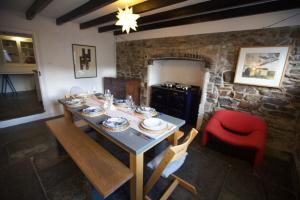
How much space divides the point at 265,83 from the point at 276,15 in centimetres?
104

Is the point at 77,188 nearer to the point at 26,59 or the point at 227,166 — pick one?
the point at 227,166

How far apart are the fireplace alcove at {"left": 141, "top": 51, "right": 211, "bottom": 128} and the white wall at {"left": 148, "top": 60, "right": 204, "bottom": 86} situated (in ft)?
0.09

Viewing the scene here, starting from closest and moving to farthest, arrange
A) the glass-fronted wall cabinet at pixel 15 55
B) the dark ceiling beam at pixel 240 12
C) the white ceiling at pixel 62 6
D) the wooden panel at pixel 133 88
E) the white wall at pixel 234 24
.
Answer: the dark ceiling beam at pixel 240 12, the white wall at pixel 234 24, the white ceiling at pixel 62 6, the wooden panel at pixel 133 88, the glass-fronted wall cabinet at pixel 15 55

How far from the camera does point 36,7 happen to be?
2373 millimetres

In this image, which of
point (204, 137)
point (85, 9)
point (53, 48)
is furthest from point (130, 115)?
point (53, 48)

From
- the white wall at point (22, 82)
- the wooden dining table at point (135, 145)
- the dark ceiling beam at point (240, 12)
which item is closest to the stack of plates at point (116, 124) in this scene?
the wooden dining table at point (135, 145)

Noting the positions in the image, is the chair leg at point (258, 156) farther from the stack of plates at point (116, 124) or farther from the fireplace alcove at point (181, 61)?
the stack of plates at point (116, 124)

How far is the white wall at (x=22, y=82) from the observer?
545 cm

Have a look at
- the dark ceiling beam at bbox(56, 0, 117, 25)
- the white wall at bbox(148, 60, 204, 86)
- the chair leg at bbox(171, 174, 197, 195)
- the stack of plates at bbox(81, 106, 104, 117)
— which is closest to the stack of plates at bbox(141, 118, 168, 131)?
the stack of plates at bbox(81, 106, 104, 117)

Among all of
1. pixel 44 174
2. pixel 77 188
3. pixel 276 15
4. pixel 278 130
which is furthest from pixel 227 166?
pixel 44 174

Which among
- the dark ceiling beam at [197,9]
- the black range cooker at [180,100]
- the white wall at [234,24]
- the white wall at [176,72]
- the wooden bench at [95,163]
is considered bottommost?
the wooden bench at [95,163]

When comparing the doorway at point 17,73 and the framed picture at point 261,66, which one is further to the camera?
the doorway at point 17,73

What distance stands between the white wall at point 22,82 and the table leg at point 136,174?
6.72 m

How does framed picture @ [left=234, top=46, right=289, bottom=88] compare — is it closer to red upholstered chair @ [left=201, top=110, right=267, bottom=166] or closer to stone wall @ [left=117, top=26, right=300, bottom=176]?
stone wall @ [left=117, top=26, right=300, bottom=176]
